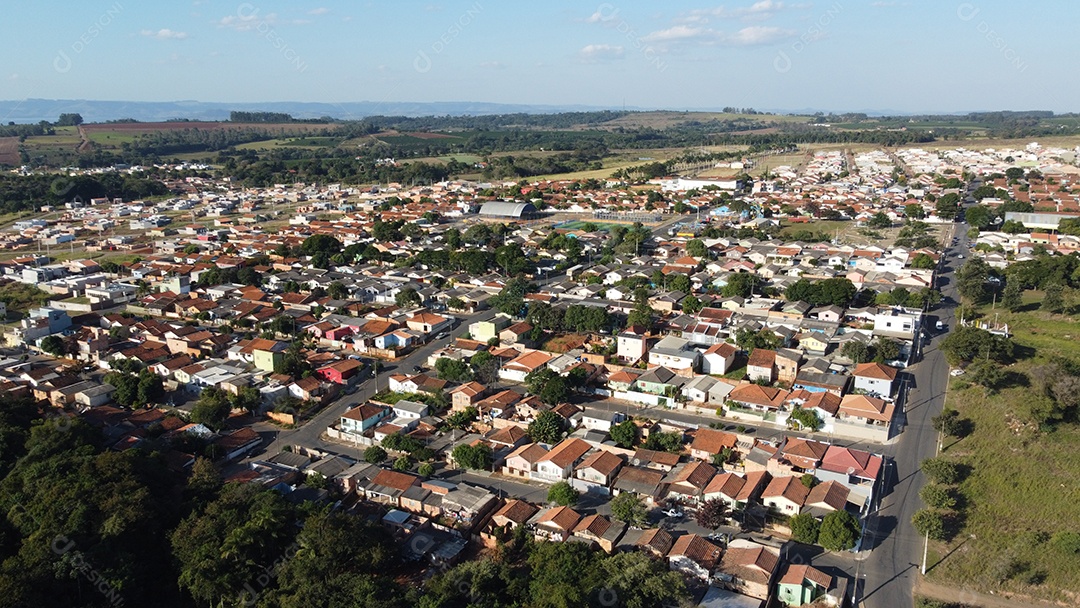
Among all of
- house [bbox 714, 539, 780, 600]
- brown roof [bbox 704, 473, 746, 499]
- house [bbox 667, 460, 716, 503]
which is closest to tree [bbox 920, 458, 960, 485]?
brown roof [bbox 704, 473, 746, 499]

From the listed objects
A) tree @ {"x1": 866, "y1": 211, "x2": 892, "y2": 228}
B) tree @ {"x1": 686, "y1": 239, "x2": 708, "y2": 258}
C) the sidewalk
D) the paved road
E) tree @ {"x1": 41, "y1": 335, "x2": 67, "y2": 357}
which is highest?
tree @ {"x1": 866, "y1": 211, "x2": 892, "y2": 228}

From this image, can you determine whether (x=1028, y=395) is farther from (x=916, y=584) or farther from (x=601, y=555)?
(x=601, y=555)

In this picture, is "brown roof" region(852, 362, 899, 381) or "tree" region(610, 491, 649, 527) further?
"brown roof" region(852, 362, 899, 381)

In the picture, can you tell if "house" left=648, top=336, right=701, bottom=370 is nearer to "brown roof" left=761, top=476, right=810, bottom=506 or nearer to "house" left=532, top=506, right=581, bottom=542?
"brown roof" left=761, top=476, right=810, bottom=506

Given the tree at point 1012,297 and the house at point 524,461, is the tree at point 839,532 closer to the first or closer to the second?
the house at point 524,461

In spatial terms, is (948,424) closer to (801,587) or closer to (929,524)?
(929,524)

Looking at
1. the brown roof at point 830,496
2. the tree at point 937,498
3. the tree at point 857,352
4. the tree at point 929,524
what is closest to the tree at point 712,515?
the brown roof at point 830,496
